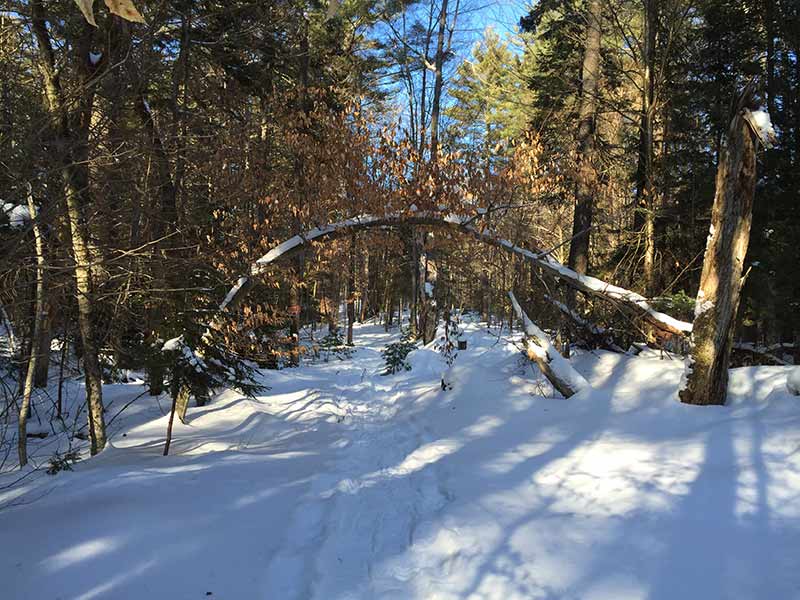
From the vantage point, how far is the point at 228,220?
9.87m

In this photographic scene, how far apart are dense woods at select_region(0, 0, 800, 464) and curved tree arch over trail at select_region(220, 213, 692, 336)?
8 centimetres

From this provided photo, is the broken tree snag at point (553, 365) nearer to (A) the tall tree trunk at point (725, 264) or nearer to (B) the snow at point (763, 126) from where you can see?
(A) the tall tree trunk at point (725, 264)

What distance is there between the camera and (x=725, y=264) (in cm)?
585

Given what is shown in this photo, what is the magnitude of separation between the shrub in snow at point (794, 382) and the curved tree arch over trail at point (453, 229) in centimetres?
182

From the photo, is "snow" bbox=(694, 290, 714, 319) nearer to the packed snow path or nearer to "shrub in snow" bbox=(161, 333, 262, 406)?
the packed snow path

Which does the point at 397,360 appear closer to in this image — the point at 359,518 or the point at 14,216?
the point at 359,518

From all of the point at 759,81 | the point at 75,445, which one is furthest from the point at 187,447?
the point at 759,81

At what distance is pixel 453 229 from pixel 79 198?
551cm

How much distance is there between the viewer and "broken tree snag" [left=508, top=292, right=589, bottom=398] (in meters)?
7.41

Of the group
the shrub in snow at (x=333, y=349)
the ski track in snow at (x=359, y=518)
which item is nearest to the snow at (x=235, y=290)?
the ski track in snow at (x=359, y=518)

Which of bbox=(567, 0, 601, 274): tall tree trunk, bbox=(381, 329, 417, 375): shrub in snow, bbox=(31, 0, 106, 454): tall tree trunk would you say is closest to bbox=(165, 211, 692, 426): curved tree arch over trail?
bbox=(31, 0, 106, 454): tall tree trunk

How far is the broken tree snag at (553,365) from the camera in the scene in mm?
7410

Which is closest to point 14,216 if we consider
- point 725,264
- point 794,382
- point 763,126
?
point 725,264

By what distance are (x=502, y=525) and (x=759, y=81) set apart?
5967 mm
